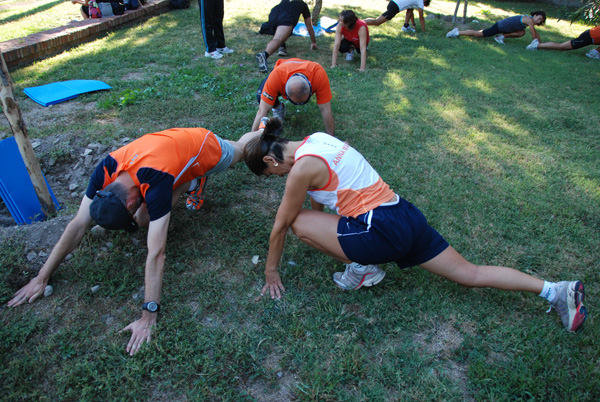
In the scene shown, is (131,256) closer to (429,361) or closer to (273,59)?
(429,361)

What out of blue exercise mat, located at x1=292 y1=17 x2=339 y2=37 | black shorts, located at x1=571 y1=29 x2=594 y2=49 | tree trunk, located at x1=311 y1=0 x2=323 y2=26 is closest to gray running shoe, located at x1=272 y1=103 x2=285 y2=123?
blue exercise mat, located at x1=292 y1=17 x2=339 y2=37

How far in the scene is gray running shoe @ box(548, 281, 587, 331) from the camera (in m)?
2.22

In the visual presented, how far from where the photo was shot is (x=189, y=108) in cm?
486

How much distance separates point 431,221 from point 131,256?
96.0 inches

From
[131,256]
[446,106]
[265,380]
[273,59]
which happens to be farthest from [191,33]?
[265,380]

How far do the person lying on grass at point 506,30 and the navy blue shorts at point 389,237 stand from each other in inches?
308

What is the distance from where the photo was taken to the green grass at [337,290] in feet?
6.66

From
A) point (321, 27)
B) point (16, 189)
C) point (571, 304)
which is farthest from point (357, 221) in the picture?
point (321, 27)

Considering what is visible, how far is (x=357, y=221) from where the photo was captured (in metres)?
2.29

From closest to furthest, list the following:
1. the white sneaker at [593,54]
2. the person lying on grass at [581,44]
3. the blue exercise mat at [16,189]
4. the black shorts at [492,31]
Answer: the blue exercise mat at [16,189]
the person lying on grass at [581,44]
the white sneaker at [593,54]
the black shorts at [492,31]

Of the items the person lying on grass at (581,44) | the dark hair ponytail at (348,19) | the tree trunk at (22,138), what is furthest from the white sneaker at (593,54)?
the tree trunk at (22,138)

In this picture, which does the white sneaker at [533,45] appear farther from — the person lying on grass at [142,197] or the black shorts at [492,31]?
the person lying on grass at [142,197]

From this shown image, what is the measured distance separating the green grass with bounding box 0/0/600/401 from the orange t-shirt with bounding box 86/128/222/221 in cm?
60

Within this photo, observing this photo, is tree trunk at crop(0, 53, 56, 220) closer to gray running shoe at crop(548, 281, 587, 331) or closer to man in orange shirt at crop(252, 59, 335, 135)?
man in orange shirt at crop(252, 59, 335, 135)
